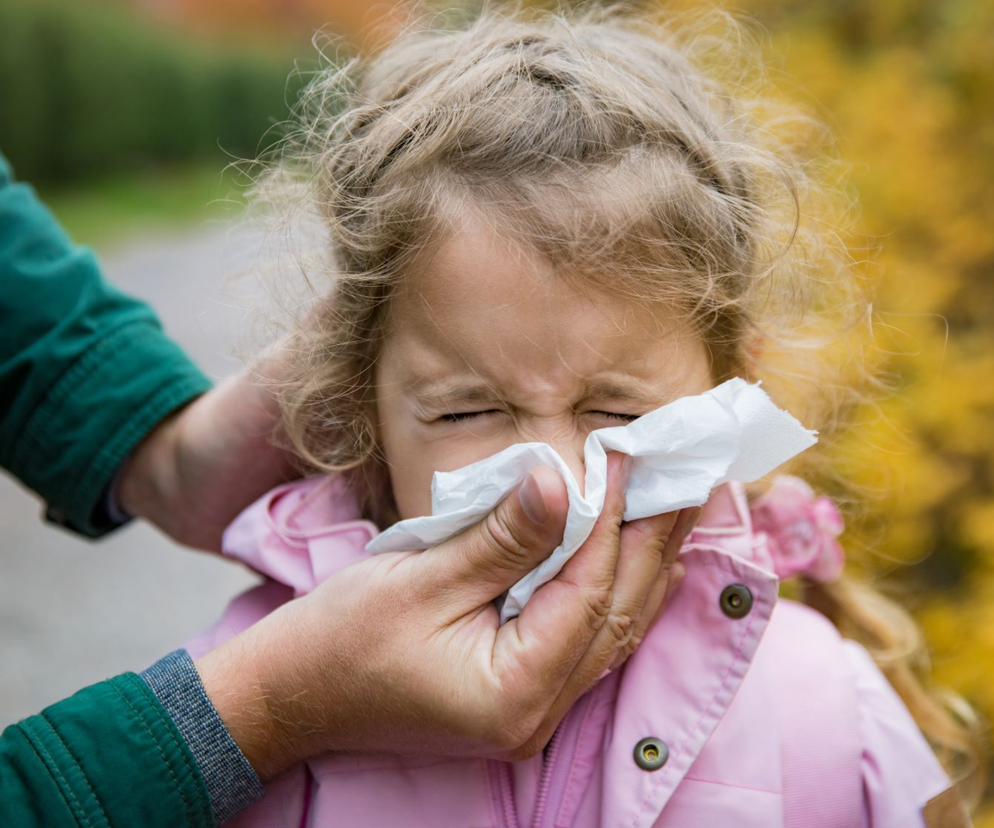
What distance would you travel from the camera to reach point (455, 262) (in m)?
1.59

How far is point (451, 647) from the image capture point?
58.6 inches

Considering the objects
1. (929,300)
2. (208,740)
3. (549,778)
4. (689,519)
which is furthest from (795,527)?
(929,300)

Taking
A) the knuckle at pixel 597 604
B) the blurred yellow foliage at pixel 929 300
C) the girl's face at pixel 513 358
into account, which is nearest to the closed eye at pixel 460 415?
the girl's face at pixel 513 358

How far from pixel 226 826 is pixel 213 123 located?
65.9 feet

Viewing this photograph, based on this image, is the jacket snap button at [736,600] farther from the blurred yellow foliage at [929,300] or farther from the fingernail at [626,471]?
the blurred yellow foliage at [929,300]

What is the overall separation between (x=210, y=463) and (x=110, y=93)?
1607 cm

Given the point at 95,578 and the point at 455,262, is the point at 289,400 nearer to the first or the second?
the point at 455,262

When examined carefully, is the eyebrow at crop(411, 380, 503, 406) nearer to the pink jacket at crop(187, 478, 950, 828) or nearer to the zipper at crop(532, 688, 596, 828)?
the pink jacket at crop(187, 478, 950, 828)

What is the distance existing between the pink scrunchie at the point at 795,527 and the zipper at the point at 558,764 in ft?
1.70

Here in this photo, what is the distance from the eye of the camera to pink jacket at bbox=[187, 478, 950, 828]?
5.30 feet

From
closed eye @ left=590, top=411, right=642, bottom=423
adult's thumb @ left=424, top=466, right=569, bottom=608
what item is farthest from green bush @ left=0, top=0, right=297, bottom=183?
adult's thumb @ left=424, top=466, right=569, bottom=608

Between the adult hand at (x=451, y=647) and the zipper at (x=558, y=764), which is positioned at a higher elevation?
the adult hand at (x=451, y=647)

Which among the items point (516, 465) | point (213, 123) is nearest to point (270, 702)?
point (516, 465)

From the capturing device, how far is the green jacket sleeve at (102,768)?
1.43 metres
